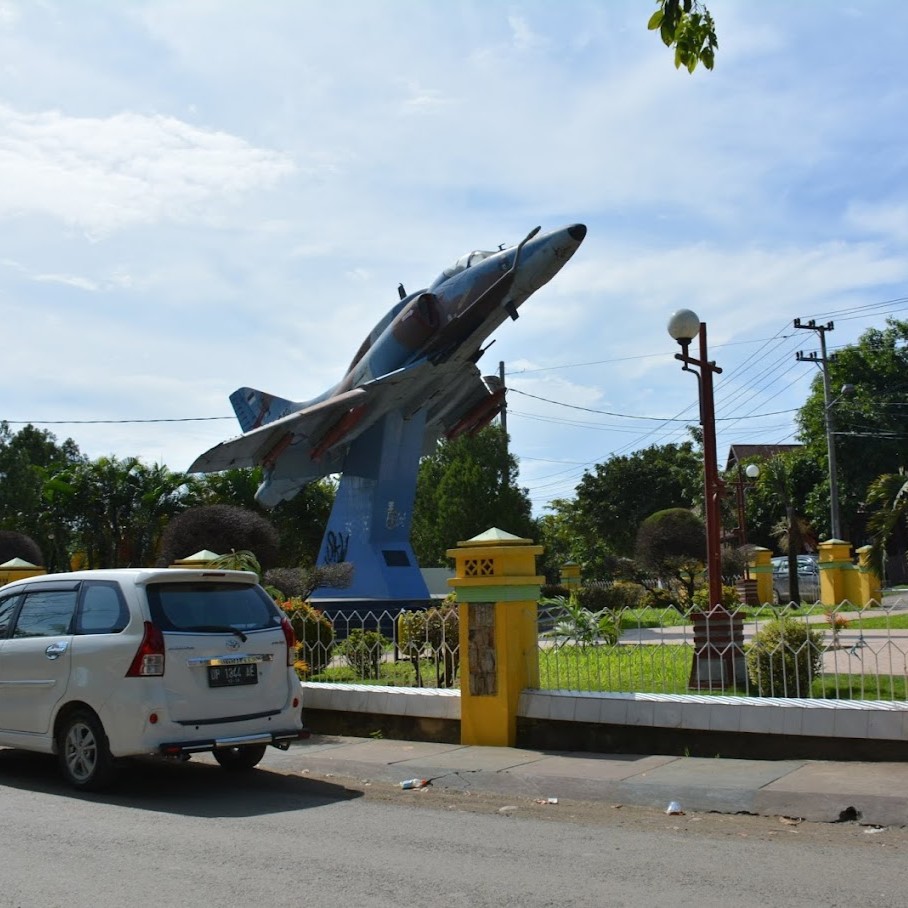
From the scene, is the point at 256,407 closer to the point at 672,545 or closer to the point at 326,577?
the point at 326,577

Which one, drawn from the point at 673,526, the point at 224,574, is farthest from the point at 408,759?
the point at 673,526

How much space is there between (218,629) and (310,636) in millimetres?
5099

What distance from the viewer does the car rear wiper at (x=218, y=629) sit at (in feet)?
25.6

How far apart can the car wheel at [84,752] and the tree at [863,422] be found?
40.4 m

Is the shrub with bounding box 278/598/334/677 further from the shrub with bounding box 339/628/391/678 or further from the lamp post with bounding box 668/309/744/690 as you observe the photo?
the lamp post with bounding box 668/309/744/690

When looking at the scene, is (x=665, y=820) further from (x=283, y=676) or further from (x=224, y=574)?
(x=224, y=574)

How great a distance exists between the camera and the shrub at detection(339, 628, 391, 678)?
1138 centimetres

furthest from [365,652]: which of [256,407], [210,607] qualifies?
[256,407]

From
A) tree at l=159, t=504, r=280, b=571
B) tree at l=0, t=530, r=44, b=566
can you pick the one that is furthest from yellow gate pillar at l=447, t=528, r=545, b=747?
tree at l=0, t=530, r=44, b=566

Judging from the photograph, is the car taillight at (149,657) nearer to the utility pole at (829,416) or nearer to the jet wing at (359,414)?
the jet wing at (359,414)

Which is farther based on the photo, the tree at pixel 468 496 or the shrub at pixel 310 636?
the tree at pixel 468 496

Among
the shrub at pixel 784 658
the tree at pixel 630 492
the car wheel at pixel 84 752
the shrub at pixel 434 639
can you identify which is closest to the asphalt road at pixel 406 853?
the car wheel at pixel 84 752

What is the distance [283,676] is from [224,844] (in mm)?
2122

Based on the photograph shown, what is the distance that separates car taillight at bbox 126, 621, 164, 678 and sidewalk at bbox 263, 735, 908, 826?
202cm
